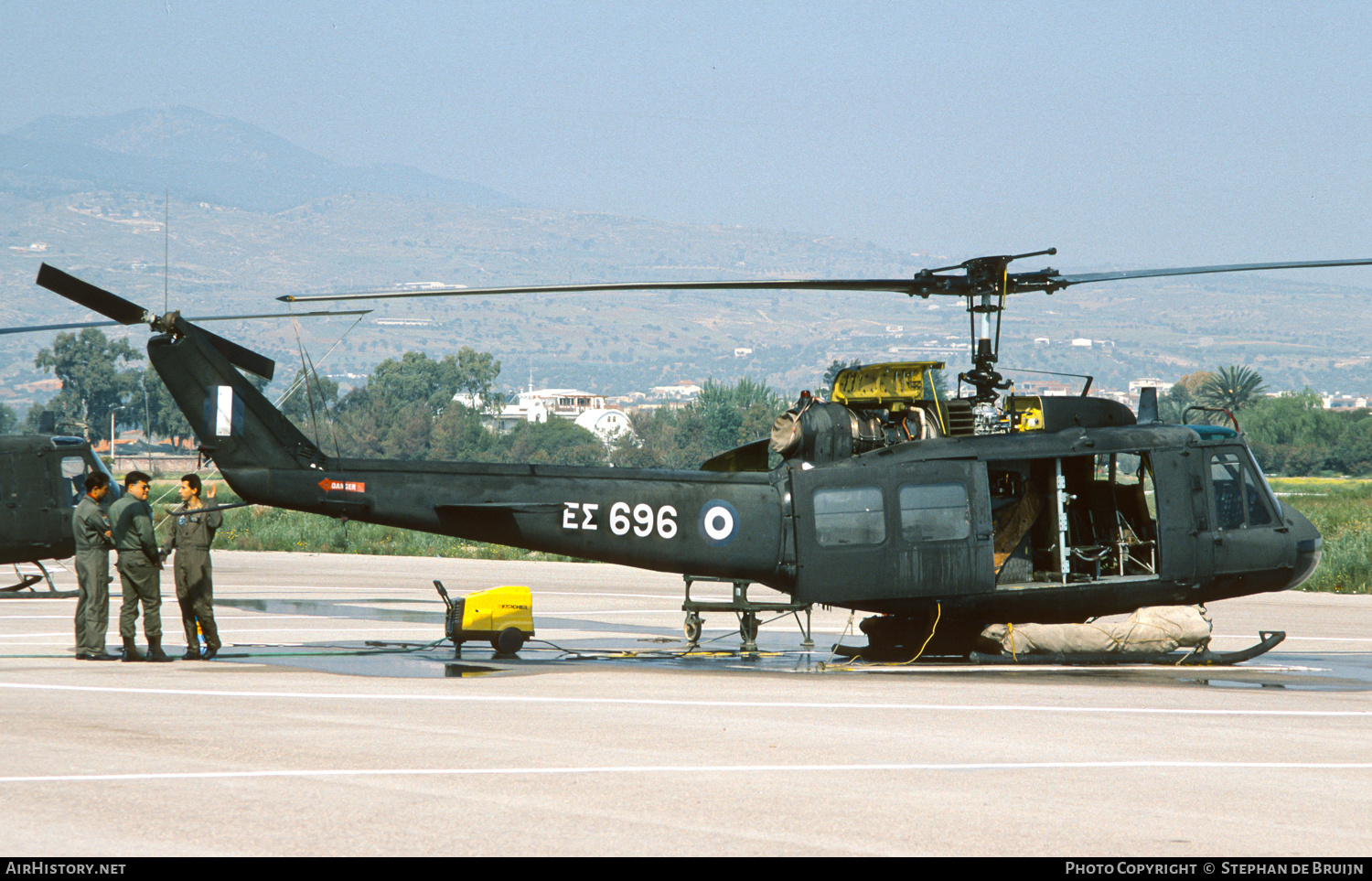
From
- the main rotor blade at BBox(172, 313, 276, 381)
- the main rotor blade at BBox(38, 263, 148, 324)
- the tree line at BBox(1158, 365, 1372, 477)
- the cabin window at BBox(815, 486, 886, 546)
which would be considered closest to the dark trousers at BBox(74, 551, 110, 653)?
the main rotor blade at BBox(172, 313, 276, 381)

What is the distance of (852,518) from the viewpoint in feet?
44.4

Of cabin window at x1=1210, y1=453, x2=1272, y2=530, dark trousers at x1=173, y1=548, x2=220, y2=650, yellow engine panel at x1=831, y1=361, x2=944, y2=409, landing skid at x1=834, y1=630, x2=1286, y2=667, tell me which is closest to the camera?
dark trousers at x1=173, y1=548, x2=220, y2=650

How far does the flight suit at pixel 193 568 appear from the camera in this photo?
44.5 feet

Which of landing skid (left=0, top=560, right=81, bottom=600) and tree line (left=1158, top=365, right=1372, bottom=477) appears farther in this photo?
tree line (left=1158, top=365, right=1372, bottom=477)

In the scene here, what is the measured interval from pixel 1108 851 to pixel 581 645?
10.4 metres

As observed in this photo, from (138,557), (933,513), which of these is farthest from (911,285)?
(138,557)

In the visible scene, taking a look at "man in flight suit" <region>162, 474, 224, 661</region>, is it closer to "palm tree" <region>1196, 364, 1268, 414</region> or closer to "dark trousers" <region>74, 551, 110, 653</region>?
"dark trousers" <region>74, 551, 110, 653</region>

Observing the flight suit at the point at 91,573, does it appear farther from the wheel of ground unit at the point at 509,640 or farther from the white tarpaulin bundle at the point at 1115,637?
the white tarpaulin bundle at the point at 1115,637

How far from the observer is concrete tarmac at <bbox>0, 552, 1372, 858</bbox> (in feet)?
21.1

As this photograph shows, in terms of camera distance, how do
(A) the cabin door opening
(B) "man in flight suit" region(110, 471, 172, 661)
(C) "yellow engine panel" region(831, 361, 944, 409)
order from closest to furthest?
(B) "man in flight suit" region(110, 471, 172, 661) → (A) the cabin door opening → (C) "yellow engine panel" region(831, 361, 944, 409)

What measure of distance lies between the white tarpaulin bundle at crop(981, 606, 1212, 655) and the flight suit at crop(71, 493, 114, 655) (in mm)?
9863

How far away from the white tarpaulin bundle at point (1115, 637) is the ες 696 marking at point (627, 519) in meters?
3.95

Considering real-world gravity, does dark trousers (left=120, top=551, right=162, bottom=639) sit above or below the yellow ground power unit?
above

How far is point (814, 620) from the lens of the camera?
2077cm
